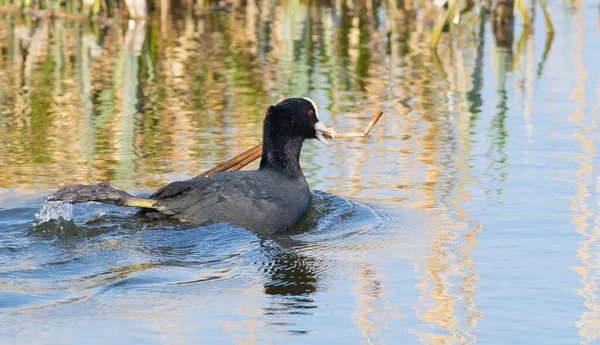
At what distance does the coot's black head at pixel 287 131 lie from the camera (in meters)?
7.01

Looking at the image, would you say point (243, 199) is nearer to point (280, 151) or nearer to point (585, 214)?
point (280, 151)

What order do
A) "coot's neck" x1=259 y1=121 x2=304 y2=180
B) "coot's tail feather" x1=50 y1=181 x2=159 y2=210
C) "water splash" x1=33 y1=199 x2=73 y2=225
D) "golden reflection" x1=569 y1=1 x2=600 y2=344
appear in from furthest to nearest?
1. "coot's neck" x1=259 y1=121 x2=304 y2=180
2. "water splash" x1=33 y1=199 x2=73 y2=225
3. "coot's tail feather" x1=50 y1=181 x2=159 y2=210
4. "golden reflection" x1=569 y1=1 x2=600 y2=344

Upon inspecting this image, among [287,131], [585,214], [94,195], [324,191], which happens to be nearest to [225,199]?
[94,195]

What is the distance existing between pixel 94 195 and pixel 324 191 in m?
1.78

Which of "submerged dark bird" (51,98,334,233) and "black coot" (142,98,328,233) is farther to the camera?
"black coot" (142,98,328,233)

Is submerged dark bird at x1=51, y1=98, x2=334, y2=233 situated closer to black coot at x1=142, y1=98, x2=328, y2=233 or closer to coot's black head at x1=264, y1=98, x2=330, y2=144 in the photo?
black coot at x1=142, y1=98, x2=328, y2=233

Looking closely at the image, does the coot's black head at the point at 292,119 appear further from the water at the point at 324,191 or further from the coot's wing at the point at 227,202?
the coot's wing at the point at 227,202

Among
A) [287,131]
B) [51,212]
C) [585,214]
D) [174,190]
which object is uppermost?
[287,131]

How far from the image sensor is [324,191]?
7215mm

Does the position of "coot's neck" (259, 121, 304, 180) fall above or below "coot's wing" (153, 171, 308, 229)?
above

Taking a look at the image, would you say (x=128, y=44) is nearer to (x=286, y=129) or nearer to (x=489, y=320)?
(x=286, y=129)

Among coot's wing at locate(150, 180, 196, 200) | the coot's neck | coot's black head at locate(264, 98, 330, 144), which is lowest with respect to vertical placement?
coot's wing at locate(150, 180, 196, 200)

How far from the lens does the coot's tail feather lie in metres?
5.93

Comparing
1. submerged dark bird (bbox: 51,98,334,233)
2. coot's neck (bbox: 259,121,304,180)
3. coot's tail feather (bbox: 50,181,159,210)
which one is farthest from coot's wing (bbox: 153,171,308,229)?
coot's neck (bbox: 259,121,304,180)
